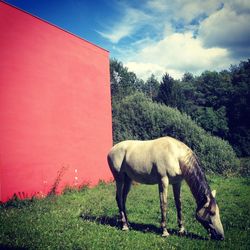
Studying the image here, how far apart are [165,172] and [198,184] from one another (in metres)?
0.86

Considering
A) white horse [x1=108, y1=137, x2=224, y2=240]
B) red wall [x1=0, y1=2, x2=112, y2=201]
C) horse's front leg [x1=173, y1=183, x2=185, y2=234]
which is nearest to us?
white horse [x1=108, y1=137, x2=224, y2=240]

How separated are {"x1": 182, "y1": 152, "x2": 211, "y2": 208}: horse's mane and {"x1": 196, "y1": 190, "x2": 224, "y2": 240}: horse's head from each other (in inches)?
5.6

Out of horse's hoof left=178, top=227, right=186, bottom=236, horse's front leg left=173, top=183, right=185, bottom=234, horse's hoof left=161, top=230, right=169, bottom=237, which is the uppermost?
horse's front leg left=173, top=183, right=185, bottom=234

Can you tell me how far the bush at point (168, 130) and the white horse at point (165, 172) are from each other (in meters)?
14.5

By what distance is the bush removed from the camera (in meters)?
22.8

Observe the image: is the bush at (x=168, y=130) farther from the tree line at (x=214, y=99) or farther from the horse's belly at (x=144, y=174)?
the horse's belly at (x=144, y=174)

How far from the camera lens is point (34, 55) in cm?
1302

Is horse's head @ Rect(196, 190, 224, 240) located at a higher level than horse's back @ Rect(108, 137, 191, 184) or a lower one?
lower

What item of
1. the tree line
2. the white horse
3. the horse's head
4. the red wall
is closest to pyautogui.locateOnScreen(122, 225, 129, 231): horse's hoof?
the white horse

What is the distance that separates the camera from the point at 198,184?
22.5ft

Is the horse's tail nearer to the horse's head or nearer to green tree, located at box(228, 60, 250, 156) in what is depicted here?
the horse's head

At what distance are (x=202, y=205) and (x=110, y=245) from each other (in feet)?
7.41

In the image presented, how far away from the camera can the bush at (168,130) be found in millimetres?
22781

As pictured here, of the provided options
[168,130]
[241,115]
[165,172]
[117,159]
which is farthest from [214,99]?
[165,172]
